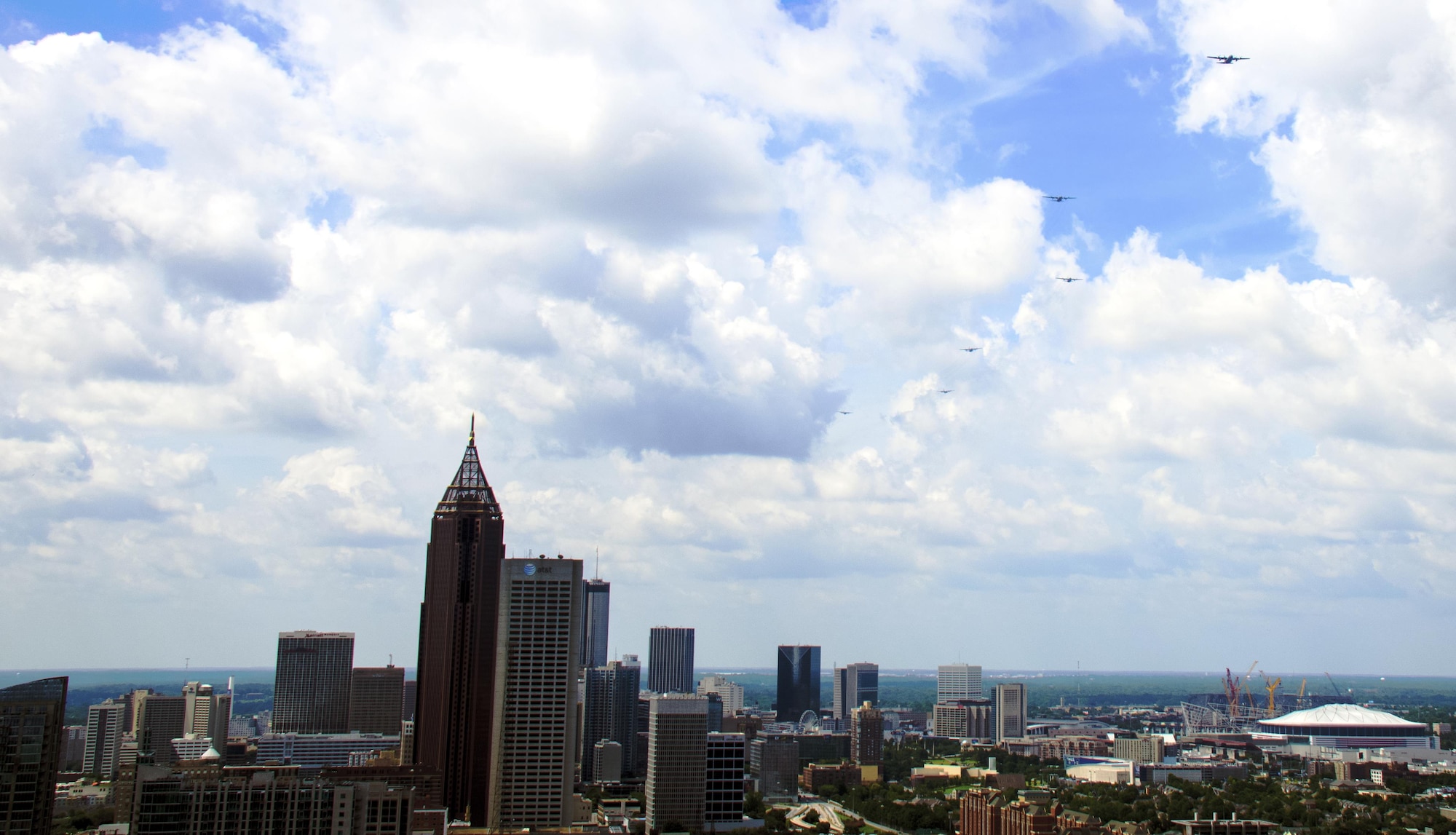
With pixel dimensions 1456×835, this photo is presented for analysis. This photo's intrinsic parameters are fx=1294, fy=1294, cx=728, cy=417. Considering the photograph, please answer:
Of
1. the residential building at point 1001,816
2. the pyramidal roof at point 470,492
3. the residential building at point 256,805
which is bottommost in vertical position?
the residential building at point 1001,816

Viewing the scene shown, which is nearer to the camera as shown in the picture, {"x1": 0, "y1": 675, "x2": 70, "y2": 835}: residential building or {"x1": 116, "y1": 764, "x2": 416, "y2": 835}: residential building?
{"x1": 0, "y1": 675, "x2": 70, "y2": 835}: residential building

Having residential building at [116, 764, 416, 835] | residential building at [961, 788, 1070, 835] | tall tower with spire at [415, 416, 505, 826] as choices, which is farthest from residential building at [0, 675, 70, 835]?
residential building at [961, 788, 1070, 835]

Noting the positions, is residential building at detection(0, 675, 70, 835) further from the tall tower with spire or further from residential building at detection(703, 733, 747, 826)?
residential building at detection(703, 733, 747, 826)

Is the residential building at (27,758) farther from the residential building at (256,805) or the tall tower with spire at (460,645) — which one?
the tall tower with spire at (460,645)

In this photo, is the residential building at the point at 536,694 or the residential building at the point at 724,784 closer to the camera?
the residential building at the point at 536,694

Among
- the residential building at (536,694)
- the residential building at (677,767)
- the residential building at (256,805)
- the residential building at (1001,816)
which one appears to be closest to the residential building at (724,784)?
the residential building at (677,767)

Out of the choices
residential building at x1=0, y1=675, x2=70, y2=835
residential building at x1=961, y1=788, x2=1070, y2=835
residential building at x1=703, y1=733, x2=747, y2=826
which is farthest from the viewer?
residential building at x1=703, y1=733, x2=747, y2=826
